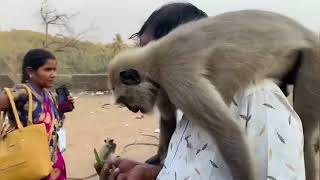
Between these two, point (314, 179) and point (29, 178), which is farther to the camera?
point (29, 178)

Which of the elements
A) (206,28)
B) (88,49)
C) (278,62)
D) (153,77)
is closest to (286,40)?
(278,62)

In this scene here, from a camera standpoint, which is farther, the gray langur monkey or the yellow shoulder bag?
the yellow shoulder bag

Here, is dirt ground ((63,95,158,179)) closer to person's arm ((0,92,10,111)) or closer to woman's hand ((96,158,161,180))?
person's arm ((0,92,10,111))

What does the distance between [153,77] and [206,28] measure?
0.31 metres

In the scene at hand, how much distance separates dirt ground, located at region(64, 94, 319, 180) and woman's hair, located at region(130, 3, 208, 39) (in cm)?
438

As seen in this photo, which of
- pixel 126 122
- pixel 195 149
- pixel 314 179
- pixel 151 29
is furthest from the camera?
pixel 126 122

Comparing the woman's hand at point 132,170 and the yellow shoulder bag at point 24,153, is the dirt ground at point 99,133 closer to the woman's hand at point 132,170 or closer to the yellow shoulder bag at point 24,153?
the yellow shoulder bag at point 24,153

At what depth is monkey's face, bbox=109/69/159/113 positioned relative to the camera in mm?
2395

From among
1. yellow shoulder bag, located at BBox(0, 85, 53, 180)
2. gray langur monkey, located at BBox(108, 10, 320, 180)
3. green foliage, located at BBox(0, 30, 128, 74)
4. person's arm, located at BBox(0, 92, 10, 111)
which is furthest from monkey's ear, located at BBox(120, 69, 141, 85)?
green foliage, located at BBox(0, 30, 128, 74)

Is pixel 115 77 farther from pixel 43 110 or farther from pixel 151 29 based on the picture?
pixel 43 110

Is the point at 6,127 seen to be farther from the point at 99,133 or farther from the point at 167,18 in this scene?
the point at 99,133

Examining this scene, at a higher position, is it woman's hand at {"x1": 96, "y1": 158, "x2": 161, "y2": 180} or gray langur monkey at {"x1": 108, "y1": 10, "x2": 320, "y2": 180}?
gray langur monkey at {"x1": 108, "y1": 10, "x2": 320, "y2": 180}

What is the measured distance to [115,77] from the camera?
255 cm

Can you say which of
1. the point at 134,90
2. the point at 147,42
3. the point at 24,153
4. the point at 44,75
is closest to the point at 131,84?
the point at 134,90
